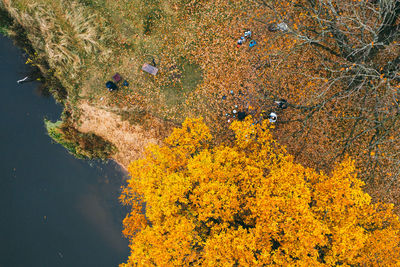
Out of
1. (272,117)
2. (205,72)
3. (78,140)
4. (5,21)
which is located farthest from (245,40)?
(5,21)

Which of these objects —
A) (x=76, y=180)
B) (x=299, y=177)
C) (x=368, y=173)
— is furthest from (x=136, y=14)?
(x=368, y=173)

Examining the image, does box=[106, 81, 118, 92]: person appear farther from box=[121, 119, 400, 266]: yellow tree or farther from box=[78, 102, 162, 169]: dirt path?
box=[121, 119, 400, 266]: yellow tree

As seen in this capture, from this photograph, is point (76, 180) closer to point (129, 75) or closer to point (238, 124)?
point (129, 75)

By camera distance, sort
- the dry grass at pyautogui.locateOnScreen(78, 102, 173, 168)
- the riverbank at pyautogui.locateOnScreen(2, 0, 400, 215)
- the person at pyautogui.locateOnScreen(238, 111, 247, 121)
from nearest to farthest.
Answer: the riverbank at pyautogui.locateOnScreen(2, 0, 400, 215) → the person at pyautogui.locateOnScreen(238, 111, 247, 121) → the dry grass at pyautogui.locateOnScreen(78, 102, 173, 168)

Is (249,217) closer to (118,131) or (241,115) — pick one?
(241,115)

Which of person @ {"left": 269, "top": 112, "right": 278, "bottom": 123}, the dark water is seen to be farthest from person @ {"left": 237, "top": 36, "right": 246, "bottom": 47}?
the dark water

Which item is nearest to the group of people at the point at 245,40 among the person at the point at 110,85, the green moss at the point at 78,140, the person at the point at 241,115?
the person at the point at 241,115
